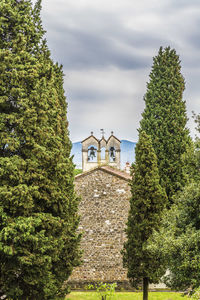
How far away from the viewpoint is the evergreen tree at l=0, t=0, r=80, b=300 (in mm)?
8648

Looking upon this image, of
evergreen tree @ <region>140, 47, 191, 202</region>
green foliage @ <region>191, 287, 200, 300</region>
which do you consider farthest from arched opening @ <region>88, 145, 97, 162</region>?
green foliage @ <region>191, 287, 200, 300</region>

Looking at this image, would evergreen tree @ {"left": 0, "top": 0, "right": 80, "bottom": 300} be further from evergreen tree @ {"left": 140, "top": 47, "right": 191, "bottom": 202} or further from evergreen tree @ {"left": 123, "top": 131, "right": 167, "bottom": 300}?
evergreen tree @ {"left": 140, "top": 47, "right": 191, "bottom": 202}

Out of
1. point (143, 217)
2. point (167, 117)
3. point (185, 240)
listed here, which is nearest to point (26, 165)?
point (185, 240)

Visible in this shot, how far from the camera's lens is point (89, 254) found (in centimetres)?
1786

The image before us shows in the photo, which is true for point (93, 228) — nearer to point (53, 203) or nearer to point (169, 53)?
point (53, 203)

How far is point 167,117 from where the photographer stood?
66.7ft

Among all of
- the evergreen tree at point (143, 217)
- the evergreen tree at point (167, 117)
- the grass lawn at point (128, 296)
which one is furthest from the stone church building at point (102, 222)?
the evergreen tree at point (167, 117)

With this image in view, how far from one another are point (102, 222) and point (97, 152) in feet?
18.6

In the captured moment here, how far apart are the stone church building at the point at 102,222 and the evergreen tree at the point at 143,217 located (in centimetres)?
221

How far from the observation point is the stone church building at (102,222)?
57.7 ft

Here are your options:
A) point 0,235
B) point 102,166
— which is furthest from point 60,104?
point 0,235

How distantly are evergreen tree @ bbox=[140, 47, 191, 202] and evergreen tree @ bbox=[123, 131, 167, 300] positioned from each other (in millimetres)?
3562

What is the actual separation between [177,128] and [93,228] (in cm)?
785

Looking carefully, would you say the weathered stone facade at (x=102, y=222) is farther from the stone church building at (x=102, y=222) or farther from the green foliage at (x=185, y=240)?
the green foliage at (x=185, y=240)
